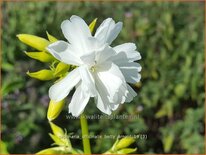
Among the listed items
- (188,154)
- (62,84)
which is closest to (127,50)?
(62,84)

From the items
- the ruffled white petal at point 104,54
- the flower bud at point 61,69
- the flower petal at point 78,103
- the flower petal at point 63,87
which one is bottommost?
the flower petal at point 78,103

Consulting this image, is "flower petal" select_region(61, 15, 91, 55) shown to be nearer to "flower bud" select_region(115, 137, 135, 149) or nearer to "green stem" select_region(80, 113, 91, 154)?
"green stem" select_region(80, 113, 91, 154)

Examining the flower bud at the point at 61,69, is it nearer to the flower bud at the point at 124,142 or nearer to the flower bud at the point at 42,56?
the flower bud at the point at 42,56

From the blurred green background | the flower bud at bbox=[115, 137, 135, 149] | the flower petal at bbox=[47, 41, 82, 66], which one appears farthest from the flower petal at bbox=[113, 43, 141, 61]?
the blurred green background

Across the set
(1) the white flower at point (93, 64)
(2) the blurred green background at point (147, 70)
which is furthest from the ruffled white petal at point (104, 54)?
(2) the blurred green background at point (147, 70)

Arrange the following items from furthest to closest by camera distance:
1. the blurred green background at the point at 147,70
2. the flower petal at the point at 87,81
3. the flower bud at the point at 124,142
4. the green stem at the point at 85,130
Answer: the blurred green background at the point at 147,70, the flower bud at the point at 124,142, the green stem at the point at 85,130, the flower petal at the point at 87,81

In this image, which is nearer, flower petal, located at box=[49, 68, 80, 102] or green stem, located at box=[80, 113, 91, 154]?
flower petal, located at box=[49, 68, 80, 102]

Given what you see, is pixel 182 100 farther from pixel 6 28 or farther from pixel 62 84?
pixel 62 84
